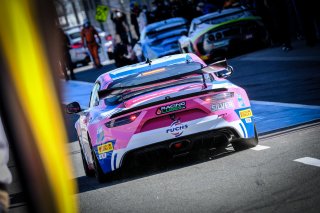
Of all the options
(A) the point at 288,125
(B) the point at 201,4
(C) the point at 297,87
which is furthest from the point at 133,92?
(B) the point at 201,4

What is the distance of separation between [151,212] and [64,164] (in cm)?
326

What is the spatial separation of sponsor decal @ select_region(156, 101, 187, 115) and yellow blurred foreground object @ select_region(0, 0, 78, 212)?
16.5 feet

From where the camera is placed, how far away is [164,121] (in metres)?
7.23

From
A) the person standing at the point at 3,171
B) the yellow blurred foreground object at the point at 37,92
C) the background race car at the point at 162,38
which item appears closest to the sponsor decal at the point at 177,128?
Result: the yellow blurred foreground object at the point at 37,92

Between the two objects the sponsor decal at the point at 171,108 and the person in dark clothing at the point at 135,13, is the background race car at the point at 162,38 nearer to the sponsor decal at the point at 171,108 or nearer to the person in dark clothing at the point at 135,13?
the person in dark clothing at the point at 135,13

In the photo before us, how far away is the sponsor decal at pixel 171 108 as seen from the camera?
722cm

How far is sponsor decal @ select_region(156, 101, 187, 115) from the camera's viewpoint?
23.7ft

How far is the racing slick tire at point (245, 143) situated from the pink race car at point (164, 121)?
1 centimetres

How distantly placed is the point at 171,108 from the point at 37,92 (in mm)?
5207

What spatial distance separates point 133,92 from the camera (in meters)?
7.77

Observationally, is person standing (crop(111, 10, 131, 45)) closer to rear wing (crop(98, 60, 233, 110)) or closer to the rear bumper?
rear wing (crop(98, 60, 233, 110))

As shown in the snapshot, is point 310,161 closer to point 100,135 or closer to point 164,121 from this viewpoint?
point 164,121

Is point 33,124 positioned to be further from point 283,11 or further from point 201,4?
point 201,4

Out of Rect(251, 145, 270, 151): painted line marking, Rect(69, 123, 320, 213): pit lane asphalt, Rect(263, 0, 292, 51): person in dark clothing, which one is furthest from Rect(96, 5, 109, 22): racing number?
Rect(251, 145, 270, 151): painted line marking
